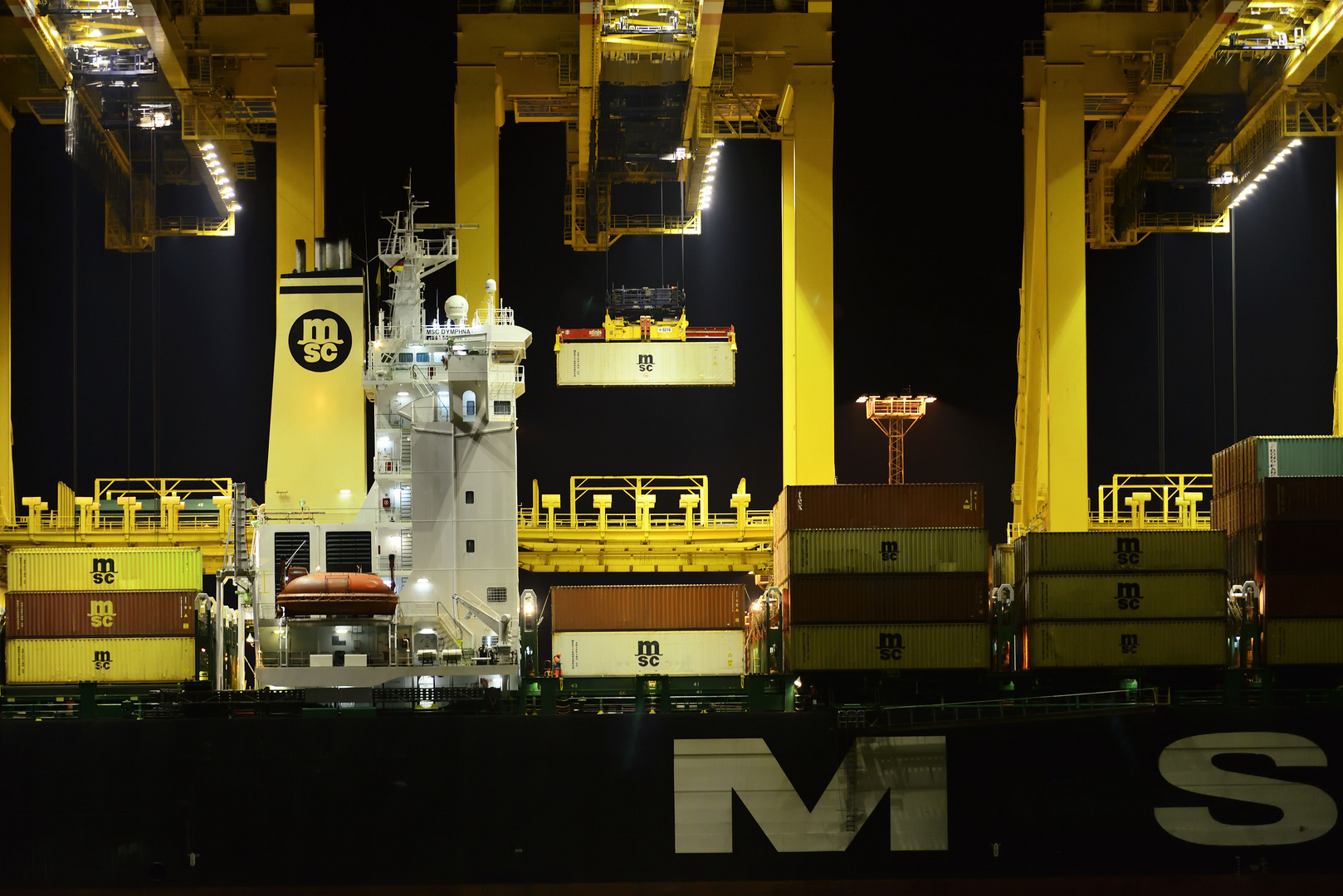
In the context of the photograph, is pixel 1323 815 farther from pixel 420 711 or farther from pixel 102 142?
pixel 102 142

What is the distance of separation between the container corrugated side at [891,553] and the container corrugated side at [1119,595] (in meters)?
1.47

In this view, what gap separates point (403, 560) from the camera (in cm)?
3325

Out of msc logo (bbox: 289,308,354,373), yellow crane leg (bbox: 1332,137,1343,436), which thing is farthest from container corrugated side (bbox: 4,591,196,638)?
yellow crane leg (bbox: 1332,137,1343,436)

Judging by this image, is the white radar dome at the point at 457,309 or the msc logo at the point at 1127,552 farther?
the white radar dome at the point at 457,309

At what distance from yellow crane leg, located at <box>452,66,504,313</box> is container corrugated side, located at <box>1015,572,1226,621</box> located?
18627 millimetres

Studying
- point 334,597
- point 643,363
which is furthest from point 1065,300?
point 334,597

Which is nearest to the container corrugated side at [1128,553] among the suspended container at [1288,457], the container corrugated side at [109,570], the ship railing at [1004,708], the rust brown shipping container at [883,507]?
Answer: the rust brown shipping container at [883,507]

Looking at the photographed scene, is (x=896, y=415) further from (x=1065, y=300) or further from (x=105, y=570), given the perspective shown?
(x=105, y=570)

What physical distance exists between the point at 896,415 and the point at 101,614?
2425 centimetres

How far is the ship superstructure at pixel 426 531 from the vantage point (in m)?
30.3

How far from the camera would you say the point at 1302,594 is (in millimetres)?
29234

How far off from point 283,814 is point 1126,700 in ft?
53.8

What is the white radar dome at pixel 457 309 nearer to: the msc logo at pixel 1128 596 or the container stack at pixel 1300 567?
the msc logo at pixel 1128 596

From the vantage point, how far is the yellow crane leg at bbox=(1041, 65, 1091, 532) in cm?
4006
